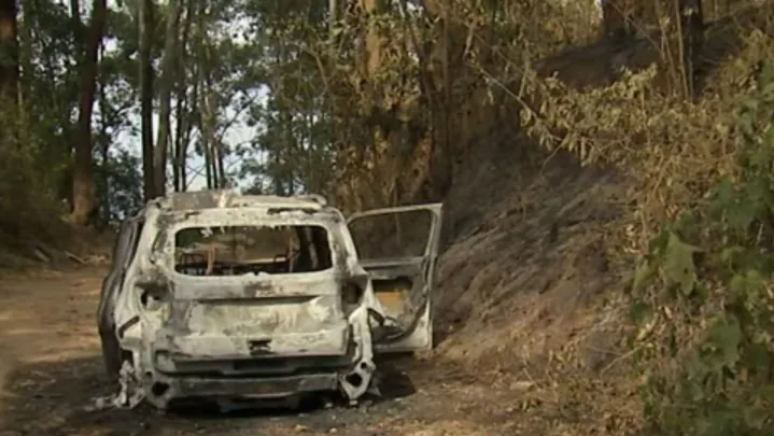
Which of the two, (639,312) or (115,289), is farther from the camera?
(115,289)

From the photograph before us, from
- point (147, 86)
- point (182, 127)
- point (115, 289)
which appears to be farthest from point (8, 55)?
point (182, 127)

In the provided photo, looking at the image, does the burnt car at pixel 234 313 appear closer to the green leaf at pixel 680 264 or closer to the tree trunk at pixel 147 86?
the green leaf at pixel 680 264

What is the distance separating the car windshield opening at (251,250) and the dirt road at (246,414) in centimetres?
124

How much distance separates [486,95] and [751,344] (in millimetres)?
12297

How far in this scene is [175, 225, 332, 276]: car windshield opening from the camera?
31.8 feet

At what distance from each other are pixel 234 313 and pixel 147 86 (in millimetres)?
27316

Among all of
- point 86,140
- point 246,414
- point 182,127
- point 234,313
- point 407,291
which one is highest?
point 182,127

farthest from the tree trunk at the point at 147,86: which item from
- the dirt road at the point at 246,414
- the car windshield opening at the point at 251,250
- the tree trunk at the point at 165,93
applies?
the car windshield opening at the point at 251,250

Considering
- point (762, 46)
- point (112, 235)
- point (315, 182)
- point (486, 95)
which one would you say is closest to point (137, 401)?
point (762, 46)

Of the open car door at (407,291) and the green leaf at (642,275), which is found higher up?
the green leaf at (642,275)

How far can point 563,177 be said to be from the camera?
14.6 meters

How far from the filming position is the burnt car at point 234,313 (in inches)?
345

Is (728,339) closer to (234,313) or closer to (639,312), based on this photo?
(639,312)

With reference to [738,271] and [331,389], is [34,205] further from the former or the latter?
[738,271]
